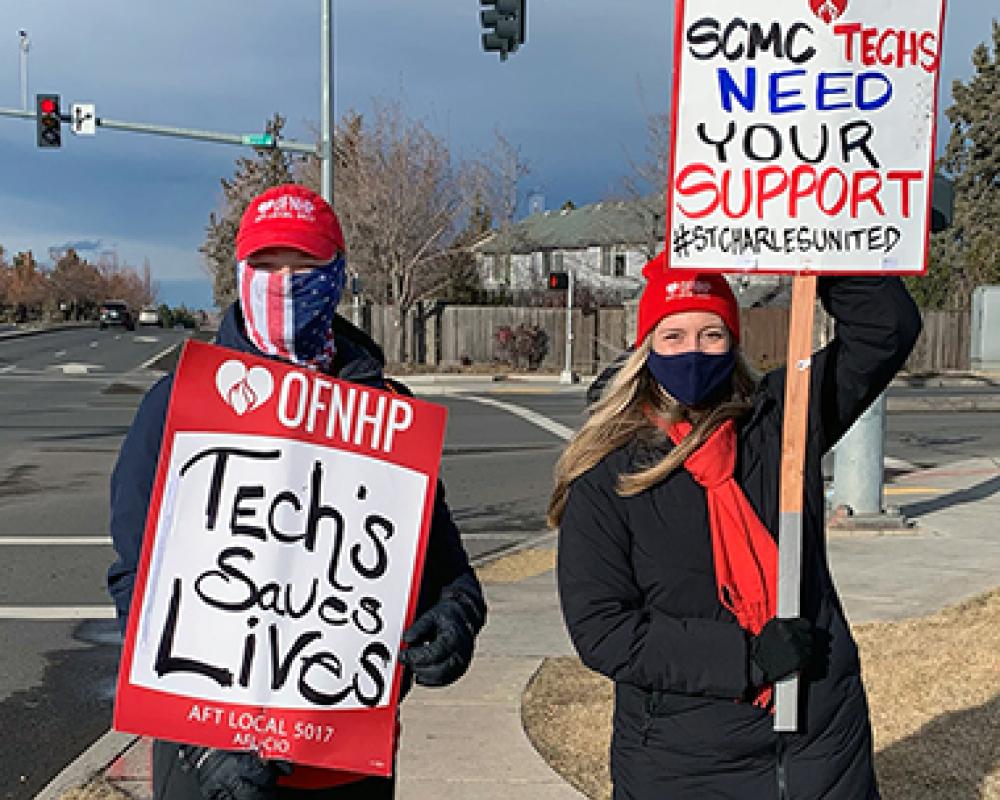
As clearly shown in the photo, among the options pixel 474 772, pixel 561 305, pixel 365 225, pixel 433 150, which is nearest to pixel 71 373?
pixel 365 225

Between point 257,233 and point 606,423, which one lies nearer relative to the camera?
point 257,233

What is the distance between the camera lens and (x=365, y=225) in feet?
104

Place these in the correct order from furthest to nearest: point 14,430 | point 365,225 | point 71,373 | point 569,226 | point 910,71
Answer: point 569,226 → point 365,225 → point 71,373 → point 14,430 → point 910,71

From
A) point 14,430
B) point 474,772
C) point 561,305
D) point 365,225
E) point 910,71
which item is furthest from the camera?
point 561,305

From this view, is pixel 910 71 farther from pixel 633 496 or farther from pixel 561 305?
pixel 561 305

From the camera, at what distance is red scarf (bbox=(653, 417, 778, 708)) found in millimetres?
2367

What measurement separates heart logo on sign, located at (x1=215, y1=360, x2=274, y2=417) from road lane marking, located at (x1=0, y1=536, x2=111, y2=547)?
741 centimetres

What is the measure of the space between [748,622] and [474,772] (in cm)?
229

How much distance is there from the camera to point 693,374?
2486 millimetres

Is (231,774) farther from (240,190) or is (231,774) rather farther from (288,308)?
(240,190)

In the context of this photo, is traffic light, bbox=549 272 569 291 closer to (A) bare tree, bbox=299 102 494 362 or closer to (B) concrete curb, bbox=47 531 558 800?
(A) bare tree, bbox=299 102 494 362

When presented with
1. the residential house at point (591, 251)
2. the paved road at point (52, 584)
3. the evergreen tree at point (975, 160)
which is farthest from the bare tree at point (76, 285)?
the paved road at point (52, 584)

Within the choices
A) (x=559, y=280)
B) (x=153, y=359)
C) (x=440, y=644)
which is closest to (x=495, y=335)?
(x=559, y=280)

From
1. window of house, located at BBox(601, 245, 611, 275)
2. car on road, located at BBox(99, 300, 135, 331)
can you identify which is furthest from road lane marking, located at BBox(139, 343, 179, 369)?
car on road, located at BBox(99, 300, 135, 331)
